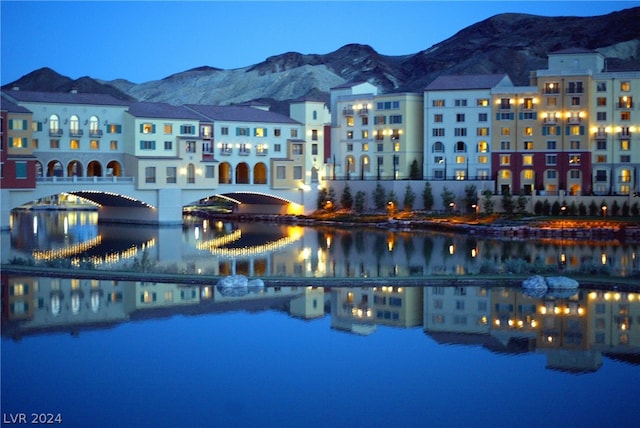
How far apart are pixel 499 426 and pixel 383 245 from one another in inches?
1090

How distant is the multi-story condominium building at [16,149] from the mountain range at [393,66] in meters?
87.5

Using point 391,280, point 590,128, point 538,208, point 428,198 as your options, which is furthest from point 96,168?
point 391,280

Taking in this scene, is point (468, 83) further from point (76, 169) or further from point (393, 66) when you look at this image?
point (393, 66)

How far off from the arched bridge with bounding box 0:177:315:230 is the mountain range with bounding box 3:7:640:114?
7149 cm

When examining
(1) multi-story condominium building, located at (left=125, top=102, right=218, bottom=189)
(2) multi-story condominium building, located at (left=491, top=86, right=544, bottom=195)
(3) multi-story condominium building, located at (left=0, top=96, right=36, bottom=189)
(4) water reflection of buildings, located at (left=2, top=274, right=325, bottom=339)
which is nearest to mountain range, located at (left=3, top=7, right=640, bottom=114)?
(2) multi-story condominium building, located at (left=491, top=86, right=544, bottom=195)

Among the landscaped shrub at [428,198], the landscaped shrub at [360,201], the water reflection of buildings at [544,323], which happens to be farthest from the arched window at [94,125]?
the water reflection of buildings at [544,323]

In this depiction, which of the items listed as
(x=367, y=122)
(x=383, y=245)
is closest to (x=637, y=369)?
(x=383, y=245)

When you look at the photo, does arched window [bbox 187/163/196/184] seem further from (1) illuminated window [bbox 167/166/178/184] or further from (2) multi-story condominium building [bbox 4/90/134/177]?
(2) multi-story condominium building [bbox 4/90/134/177]

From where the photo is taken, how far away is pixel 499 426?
1502 cm

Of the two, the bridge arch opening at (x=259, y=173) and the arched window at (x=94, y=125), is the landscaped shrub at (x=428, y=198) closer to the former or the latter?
the bridge arch opening at (x=259, y=173)

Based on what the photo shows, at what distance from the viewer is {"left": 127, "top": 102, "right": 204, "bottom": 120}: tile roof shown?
5467 cm

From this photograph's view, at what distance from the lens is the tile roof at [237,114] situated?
2330 inches

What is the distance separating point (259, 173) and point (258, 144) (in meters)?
3.93

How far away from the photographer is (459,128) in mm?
60531
